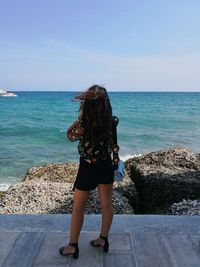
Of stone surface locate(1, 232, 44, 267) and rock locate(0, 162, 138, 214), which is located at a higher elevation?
stone surface locate(1, 232, 44, 267)

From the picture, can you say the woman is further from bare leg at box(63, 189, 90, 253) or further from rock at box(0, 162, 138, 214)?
rock at box(0, 162, 138, 214)

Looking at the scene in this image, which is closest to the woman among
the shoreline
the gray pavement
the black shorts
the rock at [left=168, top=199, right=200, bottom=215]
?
the black shorts

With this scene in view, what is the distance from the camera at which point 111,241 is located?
4066 millimetres

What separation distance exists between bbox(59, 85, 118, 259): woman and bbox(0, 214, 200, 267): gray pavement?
21cm

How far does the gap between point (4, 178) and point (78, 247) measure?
9.54m

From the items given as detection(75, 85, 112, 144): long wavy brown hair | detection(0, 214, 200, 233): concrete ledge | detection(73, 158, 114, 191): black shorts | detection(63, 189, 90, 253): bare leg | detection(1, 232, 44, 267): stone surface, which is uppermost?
detection(75, 85, 112, 144): long wavy brown hair

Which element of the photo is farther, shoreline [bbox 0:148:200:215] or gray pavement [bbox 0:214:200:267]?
shoreline [bbox 0:148:200:215]

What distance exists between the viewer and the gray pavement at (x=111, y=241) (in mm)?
3627

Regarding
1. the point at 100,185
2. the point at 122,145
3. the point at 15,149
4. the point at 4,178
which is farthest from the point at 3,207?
the point at 122,145

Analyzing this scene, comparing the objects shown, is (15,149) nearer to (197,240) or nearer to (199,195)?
(199,195)

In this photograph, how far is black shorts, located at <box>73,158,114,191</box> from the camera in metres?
3.52

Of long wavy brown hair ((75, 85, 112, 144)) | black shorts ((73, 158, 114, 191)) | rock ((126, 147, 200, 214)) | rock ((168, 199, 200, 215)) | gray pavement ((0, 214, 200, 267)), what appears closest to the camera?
long wavy brown hair ((75, 85, 112, 144))

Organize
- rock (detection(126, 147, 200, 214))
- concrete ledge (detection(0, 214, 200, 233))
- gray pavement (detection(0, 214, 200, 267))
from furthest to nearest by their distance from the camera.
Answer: rock (detection(126, 147, 200, 214)) → concrete ledge (detection(0, 214, 200, 233)) → gray pavement (detection(0, 214, 200, 267))

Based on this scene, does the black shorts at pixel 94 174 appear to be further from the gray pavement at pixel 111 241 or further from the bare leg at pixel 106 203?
the gray pavement at pixel 111 241
